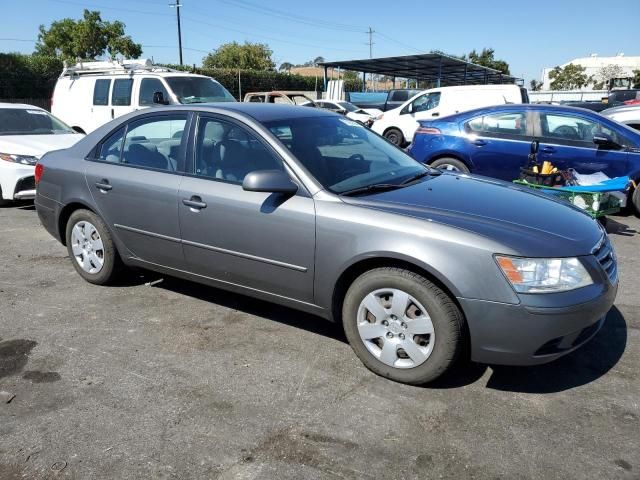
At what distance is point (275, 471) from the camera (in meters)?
2.48

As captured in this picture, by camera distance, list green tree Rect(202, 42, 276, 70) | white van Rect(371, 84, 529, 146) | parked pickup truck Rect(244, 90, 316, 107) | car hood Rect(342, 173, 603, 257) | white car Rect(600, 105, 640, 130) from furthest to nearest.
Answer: green tree Rect(202, 42, 276, 70) < parked pickup truck Rect(244, 90, 316, 107) < white van Rect(371, 84, 529, 146) < white car Rect(600, 105, 640, 130) < car hood Rect(342, 173, 603, 257)

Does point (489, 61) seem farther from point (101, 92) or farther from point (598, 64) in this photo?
point (101, 92)

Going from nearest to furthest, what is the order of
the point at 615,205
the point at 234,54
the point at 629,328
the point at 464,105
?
the point at 629,328
the point at 615,205
the point at 464,105
the point at 234,54

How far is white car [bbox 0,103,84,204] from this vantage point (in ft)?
25.3

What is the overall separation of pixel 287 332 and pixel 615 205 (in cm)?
449

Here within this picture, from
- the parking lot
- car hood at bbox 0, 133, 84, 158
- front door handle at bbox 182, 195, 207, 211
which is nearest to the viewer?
the parking lot

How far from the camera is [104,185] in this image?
439cm

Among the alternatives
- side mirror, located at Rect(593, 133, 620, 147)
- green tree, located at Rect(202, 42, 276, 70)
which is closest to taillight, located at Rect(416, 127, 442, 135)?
side mirror, located at Rect(593, 133, 620, 147)

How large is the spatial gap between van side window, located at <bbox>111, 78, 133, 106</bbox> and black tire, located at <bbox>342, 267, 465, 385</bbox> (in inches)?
358

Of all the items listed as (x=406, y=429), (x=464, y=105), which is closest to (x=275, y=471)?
(x=406, y=429)

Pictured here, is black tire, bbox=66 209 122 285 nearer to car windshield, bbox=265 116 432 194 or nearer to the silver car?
the silver car

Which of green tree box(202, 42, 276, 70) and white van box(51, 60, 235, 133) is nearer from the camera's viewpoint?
white van box(51, 60, 235, 133)

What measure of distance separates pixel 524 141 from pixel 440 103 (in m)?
6.52

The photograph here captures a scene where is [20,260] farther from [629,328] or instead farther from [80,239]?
[629,328]
